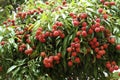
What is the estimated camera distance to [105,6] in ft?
7.56

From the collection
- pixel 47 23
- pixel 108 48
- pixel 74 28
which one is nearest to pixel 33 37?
pixel 47 23

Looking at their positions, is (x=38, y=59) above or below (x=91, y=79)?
above

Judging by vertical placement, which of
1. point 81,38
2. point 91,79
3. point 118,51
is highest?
point 81,38

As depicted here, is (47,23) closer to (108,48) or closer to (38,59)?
(38,59)

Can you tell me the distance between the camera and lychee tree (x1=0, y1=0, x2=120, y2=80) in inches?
81.4

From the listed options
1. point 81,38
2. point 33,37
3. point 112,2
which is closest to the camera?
point 81,38

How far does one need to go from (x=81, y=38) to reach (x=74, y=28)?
0.30 feet

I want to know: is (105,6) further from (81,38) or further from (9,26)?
(9,26)

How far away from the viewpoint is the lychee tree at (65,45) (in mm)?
2068

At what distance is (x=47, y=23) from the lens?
215cm

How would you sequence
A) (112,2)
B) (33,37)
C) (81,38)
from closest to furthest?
1. (81,38)
2. (33,37)
3. (112,2)

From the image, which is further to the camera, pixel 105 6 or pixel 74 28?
pixel 105 6

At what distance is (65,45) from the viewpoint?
6.73 ft

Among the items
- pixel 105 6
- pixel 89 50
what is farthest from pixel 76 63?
pixel 105 6
